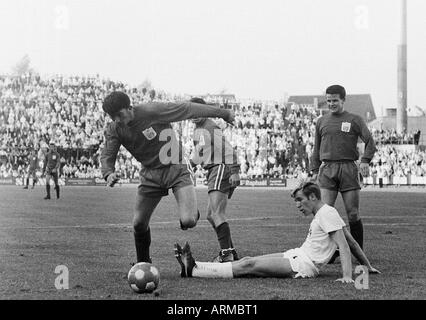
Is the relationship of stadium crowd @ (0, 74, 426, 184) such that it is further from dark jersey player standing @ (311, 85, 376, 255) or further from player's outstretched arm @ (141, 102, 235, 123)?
player's outstretched arm @ (141, 102, 235, 123)

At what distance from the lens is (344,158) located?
11.9 metres

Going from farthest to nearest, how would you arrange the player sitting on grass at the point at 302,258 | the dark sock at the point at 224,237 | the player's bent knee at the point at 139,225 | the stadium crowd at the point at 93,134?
the stadium crowd at the point at 93,134 → the dark sock at the point at 224,237 → the player's bent knee at the point at 139,225 → the player sitting on grass at the point at 302,258

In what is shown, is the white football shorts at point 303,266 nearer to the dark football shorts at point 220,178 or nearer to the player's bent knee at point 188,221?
the player's bent knee at point 188,221

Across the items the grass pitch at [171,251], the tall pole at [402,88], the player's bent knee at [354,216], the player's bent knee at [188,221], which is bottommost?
the grass pitch at [171,251]

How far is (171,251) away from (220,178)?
166cm

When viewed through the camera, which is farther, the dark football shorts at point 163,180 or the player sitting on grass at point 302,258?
the dark football shorts at point 163,180

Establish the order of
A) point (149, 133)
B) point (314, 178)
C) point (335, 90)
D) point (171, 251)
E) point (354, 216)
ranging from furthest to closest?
1. point (171, 251)
2. point (354, 216)
3. point (335, 90)
4. point (314, 178)
5. point (149, 133)

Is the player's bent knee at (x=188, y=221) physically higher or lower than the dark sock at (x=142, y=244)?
higher

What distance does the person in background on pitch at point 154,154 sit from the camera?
32.9ft

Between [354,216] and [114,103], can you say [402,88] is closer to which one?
[354,216]

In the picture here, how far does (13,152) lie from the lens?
173ft

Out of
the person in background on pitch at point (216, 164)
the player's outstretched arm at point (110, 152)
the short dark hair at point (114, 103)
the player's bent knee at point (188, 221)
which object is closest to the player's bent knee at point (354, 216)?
the person in background on pitch at point (216, 164)

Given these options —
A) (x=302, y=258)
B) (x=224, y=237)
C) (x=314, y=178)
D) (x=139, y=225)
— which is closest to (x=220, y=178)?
(x=224, y=237)

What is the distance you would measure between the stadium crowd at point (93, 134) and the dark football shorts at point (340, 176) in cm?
3542
